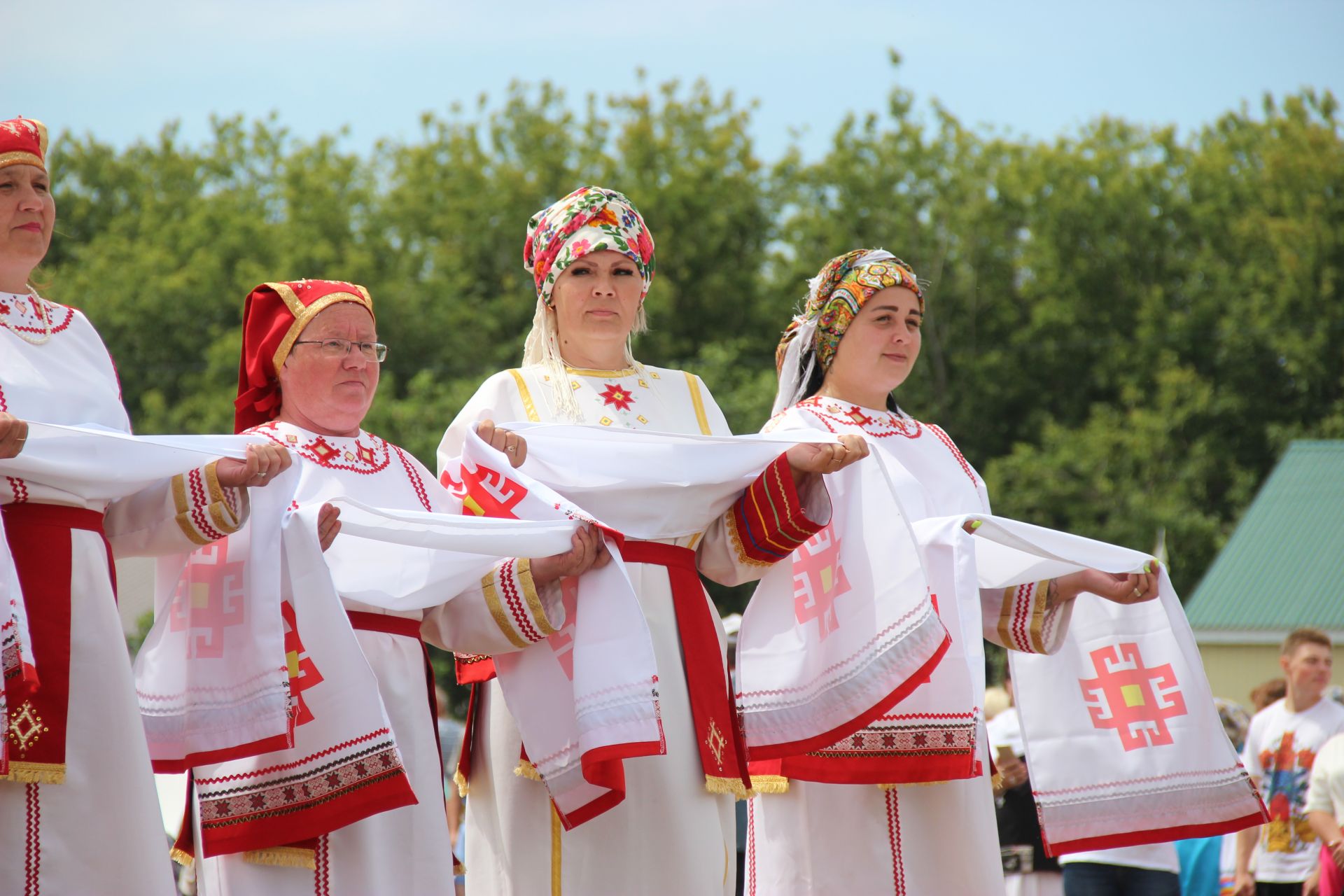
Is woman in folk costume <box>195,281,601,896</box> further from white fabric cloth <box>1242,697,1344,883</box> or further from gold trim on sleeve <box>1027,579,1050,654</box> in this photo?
white fabric cloth <box>1242,697,1344,883</box>

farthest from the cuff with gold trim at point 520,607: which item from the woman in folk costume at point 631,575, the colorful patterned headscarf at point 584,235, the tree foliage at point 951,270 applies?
the tree foliage at point 951,270

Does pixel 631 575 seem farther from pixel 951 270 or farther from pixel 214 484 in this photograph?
pixel 951 270

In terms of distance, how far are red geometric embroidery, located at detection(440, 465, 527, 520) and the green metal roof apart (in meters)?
16.4

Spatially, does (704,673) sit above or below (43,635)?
below

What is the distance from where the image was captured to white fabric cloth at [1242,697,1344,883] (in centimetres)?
809

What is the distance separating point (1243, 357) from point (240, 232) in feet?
61.8

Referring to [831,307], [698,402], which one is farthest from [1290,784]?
[698,402]

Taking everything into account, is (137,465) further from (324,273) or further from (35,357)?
(324,273)

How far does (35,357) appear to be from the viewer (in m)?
4.10

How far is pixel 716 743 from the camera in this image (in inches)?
175

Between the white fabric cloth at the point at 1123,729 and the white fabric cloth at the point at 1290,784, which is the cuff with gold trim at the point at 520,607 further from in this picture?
the white fabric cloth at the point at 1290,784

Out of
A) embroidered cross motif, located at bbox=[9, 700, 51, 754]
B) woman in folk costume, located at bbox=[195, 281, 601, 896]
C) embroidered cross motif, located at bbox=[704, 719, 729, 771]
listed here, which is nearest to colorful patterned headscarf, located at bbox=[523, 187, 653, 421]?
woman in folk costume, located at bbox=[195, 281, 601, 896]

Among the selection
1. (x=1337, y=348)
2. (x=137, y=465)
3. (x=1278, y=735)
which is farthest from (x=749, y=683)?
(x=1337, y=348)

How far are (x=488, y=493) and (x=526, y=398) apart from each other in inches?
14.7
